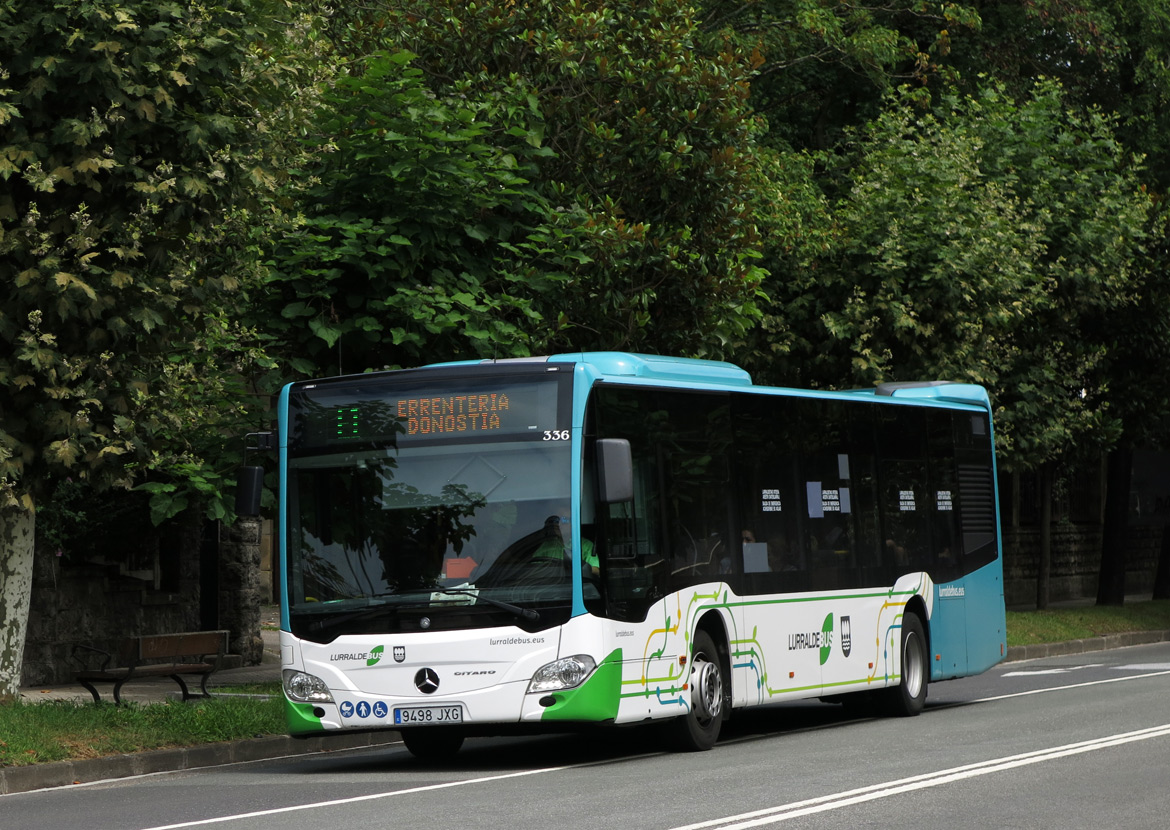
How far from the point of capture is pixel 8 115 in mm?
12484

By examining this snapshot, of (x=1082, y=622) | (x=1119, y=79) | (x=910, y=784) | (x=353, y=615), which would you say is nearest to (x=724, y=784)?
(x=910, y=784)

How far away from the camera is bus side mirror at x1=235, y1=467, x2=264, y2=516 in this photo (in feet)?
39.8

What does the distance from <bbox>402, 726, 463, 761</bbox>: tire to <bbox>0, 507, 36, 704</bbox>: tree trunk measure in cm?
320

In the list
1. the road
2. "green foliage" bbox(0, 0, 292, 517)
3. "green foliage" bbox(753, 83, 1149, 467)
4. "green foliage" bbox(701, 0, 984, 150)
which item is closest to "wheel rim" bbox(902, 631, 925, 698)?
the road

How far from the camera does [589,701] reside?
11.6m

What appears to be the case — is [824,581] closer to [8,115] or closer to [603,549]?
[603,549]

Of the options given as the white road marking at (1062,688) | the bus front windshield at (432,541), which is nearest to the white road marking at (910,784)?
the bus front windshield at (432,541)

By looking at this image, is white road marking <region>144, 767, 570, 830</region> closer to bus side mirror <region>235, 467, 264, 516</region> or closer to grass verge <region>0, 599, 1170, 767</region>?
bus side mirror <region>235, 467, 264, 516</region>

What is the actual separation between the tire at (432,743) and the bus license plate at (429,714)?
52.1 inches

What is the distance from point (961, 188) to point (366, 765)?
1448cm

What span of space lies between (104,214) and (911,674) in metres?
8.46

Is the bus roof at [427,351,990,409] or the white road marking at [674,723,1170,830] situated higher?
the bus roof at [427,351,990,409]

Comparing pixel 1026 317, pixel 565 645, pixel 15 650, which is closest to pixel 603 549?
pixel 565 645

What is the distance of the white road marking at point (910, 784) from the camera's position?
8633 millimetres
